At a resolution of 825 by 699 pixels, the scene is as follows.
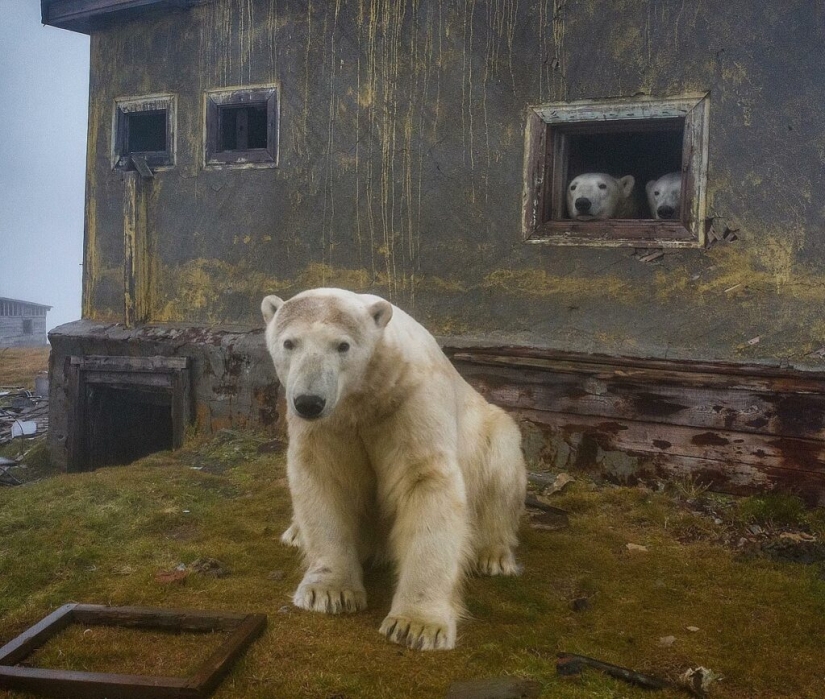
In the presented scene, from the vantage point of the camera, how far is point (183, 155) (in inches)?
283

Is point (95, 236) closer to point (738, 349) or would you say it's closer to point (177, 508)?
point (177, 508)

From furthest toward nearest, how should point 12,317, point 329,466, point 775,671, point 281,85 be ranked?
point 12,317 → point 281,85 → point 329,466 → point 775,671

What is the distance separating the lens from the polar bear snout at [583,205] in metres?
5.82

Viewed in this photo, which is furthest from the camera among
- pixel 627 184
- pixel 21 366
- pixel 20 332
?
pixel 20 332

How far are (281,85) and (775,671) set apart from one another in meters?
5.94

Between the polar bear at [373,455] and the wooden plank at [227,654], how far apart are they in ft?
1.09

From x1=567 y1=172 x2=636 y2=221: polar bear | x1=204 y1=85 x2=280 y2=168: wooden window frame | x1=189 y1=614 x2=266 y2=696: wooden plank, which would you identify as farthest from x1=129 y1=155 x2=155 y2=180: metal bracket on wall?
x1=189 y1=614 x2=266 y2=696: wooden plank

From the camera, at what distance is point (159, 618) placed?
111 inches

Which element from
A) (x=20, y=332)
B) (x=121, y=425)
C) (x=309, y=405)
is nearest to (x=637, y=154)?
(x=121, y=425)

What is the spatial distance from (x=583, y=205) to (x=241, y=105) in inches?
134

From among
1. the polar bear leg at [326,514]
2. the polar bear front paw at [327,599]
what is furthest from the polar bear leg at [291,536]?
the polar bear front paw at [327,599]

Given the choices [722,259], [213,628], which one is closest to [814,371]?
[722,259]

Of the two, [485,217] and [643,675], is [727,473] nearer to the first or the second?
[485,217]

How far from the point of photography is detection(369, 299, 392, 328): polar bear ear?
3.02 metres
